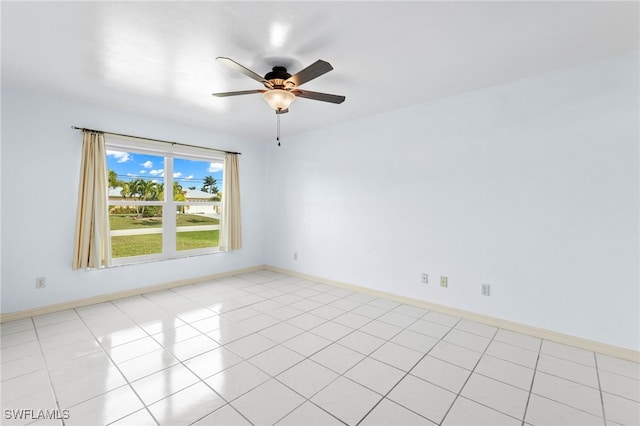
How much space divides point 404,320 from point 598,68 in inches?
119

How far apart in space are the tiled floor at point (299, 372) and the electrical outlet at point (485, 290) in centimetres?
37

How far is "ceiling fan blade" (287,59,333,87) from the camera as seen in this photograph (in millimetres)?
1966

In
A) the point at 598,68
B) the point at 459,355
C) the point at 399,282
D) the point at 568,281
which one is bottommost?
the point at 459,355

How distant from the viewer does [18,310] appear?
3182 millimetres

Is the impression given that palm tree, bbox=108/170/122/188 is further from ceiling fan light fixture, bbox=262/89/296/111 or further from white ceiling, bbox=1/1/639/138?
ceiling fan light fixture, bbox=262/89/296/111

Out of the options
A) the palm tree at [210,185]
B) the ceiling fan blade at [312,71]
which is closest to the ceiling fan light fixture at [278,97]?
the ceiling fan blade at [312,71]

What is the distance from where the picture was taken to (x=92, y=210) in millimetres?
3590

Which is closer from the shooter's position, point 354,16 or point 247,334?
point 354,16

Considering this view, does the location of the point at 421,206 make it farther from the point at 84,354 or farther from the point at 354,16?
the point at 84,354

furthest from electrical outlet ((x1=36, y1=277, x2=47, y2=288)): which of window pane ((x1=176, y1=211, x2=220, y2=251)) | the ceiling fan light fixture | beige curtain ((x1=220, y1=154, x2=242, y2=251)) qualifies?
the ceiling fan light fixture

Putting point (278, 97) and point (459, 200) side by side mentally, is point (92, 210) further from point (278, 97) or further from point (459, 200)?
point (459, 200)

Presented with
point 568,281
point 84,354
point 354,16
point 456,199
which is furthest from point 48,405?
point 568,281

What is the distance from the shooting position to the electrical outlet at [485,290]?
3093mm

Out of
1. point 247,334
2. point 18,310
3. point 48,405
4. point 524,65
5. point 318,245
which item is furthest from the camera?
point 318,245
